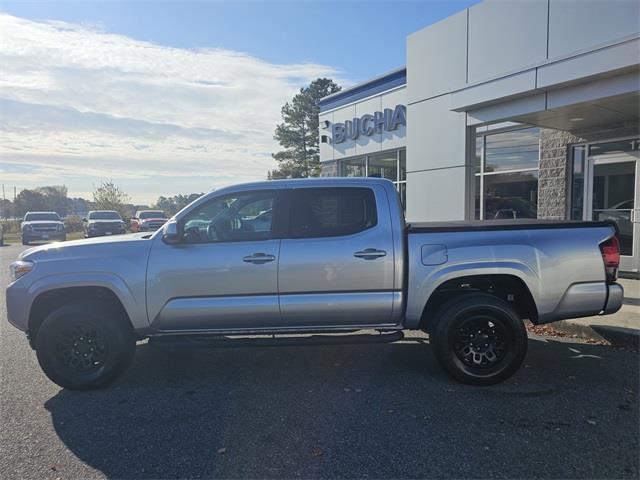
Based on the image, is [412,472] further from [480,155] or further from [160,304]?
[480,155]

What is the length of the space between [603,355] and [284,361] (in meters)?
3.59

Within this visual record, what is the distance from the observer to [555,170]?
9844mm

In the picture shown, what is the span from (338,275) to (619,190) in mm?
7551

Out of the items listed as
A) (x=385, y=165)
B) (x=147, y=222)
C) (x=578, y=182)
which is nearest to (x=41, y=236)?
(x=147, y=222)

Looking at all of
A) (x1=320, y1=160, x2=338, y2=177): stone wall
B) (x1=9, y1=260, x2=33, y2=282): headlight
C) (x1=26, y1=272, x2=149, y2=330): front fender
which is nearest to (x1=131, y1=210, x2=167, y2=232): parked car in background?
(x1=320, y1=160, x2=338, y2=177): stone wall

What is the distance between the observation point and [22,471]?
3.08 meters

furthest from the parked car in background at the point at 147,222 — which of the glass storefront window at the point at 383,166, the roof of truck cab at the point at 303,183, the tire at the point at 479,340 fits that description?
the tire at the point at 479,340

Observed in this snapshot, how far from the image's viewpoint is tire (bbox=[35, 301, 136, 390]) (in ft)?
14.2

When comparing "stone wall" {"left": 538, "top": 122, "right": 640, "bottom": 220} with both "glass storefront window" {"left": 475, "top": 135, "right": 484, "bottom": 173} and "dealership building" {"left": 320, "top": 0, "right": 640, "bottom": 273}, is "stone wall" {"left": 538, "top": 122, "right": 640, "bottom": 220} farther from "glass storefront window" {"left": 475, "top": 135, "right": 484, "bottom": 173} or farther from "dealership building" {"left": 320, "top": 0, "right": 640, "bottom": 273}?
"glass storefront window" {"left": 475, "top": 135, "right": 484, "bottom": 173}

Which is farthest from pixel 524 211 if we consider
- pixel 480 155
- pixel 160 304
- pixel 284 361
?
pixel 160 304

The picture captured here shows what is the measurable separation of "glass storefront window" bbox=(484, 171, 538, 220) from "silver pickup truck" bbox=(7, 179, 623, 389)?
19.8 feet

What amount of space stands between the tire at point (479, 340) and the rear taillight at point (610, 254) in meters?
1.01

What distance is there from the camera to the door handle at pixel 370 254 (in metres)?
4.36

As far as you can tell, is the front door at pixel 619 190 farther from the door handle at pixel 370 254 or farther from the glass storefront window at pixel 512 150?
the door handle at pixel 370 254
